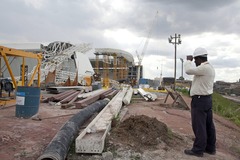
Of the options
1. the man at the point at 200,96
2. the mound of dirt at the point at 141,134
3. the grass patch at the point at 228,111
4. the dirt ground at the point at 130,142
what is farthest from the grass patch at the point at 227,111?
the man at the point at 200,96

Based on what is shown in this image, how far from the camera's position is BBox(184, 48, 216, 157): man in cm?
508

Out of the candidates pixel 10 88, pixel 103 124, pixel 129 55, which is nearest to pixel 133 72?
pixel 129 55

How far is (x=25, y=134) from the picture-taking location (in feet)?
19.9

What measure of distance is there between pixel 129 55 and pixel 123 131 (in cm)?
6591

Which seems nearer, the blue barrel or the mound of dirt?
the mound of dirt

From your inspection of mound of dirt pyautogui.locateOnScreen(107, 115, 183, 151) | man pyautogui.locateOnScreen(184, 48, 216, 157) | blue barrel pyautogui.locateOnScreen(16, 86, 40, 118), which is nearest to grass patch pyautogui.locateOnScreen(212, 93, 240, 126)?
mound of dirt pyautogui.locateOnScreen(107, 115, 183, 151)

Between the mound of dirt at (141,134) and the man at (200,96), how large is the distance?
2.26 ft

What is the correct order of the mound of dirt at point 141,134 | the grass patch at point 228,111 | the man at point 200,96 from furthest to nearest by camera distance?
the grass patch at point 228,111
the mound of dirt at point 141,134
the man at point 200,96

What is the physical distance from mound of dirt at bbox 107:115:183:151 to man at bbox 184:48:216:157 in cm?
69

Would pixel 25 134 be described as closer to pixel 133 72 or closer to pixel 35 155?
Result: pixel 35 155

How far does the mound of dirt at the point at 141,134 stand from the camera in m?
5.32

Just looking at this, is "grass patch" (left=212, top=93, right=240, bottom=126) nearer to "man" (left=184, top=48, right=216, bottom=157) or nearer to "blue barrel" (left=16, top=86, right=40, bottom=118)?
"man" (left=184, top=48, right=216, bottom=157)

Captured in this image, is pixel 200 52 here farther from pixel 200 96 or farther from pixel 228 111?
pixel 228 111

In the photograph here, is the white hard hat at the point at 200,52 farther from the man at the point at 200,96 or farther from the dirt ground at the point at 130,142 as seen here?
the dirt ground at the point at 130,142
